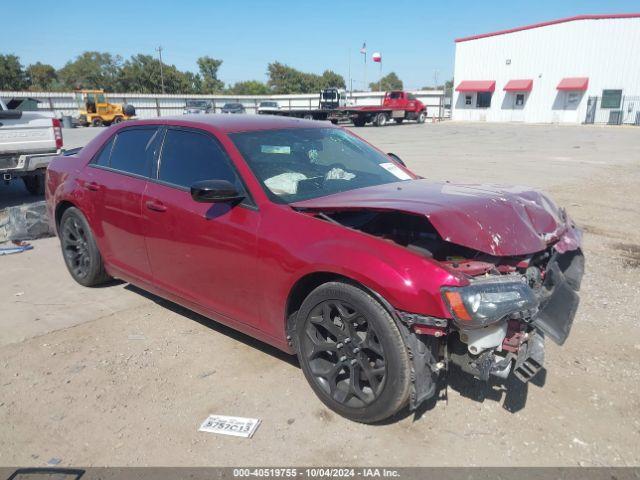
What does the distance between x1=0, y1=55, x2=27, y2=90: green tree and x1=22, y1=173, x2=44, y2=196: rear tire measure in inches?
2653

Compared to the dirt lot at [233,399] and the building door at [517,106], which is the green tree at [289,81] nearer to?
the building door at [517,106]

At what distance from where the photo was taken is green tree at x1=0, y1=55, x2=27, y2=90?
64.3 m

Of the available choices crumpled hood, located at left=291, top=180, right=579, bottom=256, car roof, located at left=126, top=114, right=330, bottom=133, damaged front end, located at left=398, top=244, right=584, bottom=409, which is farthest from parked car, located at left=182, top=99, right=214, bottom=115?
damaged front end, located at left=398, top=244, right=584, bottom=409

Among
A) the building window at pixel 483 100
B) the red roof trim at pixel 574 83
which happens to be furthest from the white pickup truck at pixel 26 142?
the building window at pixel 483 100

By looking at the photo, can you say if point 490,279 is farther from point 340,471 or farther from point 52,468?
point 52,468

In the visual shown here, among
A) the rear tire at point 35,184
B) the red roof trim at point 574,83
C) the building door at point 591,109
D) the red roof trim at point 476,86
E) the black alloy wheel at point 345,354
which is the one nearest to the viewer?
the black alloy wheel at point 345,354

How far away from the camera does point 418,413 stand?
9.59ft

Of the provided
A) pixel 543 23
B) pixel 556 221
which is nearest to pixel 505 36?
pixel 543 23

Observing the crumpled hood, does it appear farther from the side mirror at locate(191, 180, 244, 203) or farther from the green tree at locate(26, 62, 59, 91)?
the green tree at locate(26, 62, 59, 91)

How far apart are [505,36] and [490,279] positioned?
50.4 metres

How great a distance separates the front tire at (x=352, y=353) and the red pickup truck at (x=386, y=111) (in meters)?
33.7

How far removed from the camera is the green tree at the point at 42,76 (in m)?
78.4

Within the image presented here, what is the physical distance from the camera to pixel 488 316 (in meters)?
2.42

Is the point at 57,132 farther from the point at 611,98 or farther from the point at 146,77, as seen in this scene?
the point at 146,77
